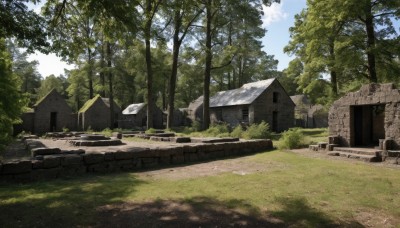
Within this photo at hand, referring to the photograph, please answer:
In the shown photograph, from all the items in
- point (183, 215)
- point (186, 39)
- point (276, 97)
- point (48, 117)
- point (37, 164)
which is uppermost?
point (186, 39)

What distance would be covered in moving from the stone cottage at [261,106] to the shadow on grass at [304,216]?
960 inches

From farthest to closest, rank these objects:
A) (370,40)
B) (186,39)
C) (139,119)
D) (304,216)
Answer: (139,119)
(186,39)
(370,40)
(304,216)

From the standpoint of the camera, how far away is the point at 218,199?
21.6 feet

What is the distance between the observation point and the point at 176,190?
738 centimetres

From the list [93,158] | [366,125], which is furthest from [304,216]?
[366,125]

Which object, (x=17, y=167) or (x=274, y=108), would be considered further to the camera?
(x=274, y=108)

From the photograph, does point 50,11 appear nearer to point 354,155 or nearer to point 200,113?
point 354,155

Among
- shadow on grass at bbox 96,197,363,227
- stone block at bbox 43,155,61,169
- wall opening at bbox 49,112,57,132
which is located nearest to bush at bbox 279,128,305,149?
shadow on grass at bbox 96,197,363,227

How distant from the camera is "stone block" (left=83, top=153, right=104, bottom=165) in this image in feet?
30.7

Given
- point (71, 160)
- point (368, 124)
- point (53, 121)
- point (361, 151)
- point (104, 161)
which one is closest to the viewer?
point (71, 160)

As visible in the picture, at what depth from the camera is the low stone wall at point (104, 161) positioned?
8.06 m

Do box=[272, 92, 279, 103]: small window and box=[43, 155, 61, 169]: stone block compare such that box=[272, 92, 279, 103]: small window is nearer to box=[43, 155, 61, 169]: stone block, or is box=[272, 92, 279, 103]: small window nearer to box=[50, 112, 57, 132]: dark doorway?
box=[50, 112, 57, 132]: dark doorway

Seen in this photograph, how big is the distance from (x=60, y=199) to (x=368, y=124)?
15513mm

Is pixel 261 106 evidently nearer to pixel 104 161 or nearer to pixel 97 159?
pixel 104 161
